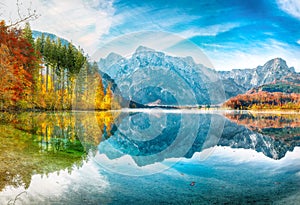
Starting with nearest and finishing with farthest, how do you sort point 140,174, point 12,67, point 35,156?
1. point 140,174
2. point 35,156
3. point 12,67

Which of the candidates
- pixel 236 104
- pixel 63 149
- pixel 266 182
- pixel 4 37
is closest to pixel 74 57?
pixel 4 37

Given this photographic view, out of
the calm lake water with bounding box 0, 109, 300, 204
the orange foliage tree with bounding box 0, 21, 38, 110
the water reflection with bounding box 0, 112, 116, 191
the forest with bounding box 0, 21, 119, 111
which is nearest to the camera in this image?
the calm lake water with bounding box 0, 109, 300, 204

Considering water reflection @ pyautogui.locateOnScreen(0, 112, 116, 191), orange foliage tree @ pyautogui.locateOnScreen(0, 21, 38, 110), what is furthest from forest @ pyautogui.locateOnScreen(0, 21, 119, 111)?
water reflection @ pyautogui.locateOnScreen(0, 112, 116, 191)

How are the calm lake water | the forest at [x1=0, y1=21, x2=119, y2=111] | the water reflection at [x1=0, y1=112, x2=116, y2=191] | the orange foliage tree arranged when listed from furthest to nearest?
the forest at [x1=0, y1=21, x2=119, y2=111], the orange foliage tree, the water reflection at [x1=0, y1=112, x2=116, y2=191], the calm lake water

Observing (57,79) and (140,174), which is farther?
(57,79)

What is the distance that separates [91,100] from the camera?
197 ft

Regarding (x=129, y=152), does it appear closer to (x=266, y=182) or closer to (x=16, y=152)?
(x=16, y=152)

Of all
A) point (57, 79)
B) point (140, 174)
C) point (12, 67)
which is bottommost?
point (140, 174)

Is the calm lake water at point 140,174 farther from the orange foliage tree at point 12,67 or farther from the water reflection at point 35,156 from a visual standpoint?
the orange foliage tree at point 12,67

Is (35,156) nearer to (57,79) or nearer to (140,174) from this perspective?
(140,174)

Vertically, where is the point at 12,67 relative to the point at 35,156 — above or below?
above

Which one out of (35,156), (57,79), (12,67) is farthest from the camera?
(57,79)

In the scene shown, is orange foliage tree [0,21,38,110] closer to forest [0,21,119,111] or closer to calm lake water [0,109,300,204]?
forest [0,21,119,111]

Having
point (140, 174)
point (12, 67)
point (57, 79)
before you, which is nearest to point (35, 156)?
point (140, 174)
